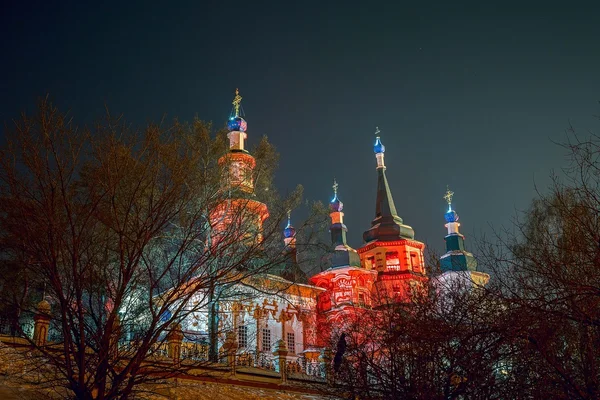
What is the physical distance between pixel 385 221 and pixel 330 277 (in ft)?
31.1

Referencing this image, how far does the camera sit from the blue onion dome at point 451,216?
157 ft

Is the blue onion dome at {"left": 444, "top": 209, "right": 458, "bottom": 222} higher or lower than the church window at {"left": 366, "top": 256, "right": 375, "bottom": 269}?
higher

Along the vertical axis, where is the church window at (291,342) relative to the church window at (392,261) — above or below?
below

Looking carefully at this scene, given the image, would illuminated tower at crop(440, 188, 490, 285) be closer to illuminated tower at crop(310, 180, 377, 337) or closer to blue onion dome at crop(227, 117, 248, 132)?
illuminated tower at crop(310, 180, 377, 337)

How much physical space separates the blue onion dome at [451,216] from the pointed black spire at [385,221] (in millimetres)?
3847

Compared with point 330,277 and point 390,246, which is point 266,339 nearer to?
point 330,277

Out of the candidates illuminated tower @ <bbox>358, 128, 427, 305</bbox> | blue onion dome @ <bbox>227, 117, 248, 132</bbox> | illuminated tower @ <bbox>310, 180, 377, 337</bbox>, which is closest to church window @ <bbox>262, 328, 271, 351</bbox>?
illuminated tower @ <bbox>310, 180, 377, 337</bbox>

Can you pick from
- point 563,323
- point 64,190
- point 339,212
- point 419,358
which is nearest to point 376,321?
point 419,358

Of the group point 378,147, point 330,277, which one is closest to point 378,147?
point 378,147

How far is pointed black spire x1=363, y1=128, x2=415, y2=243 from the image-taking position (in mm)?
45250

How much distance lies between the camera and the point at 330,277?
39000 mm

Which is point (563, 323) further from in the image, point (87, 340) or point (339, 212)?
point (339, 212)

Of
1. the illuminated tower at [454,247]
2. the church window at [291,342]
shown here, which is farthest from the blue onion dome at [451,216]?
the church window at [291,342]

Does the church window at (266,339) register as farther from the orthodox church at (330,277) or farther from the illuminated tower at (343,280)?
the illuminated tower at (343,280)
